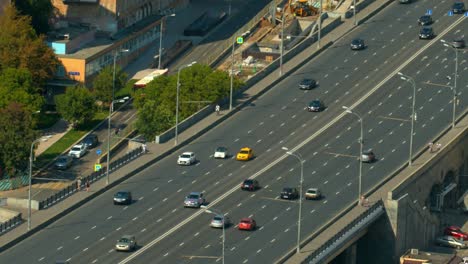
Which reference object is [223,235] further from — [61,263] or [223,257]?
[61,263]

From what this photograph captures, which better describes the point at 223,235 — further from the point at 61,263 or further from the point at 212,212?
the point at 61,263

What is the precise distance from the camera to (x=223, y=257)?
19912cm

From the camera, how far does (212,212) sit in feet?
648

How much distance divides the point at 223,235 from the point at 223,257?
241cm

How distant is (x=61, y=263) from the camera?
656 feet

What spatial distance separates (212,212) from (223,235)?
2.25 metres

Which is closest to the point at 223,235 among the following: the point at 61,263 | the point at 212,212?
the point at 212,212

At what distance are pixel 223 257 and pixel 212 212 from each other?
4462mm

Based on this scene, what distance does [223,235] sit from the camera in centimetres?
19775

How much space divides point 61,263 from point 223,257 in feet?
46.7

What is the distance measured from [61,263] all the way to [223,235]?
14.6 m
